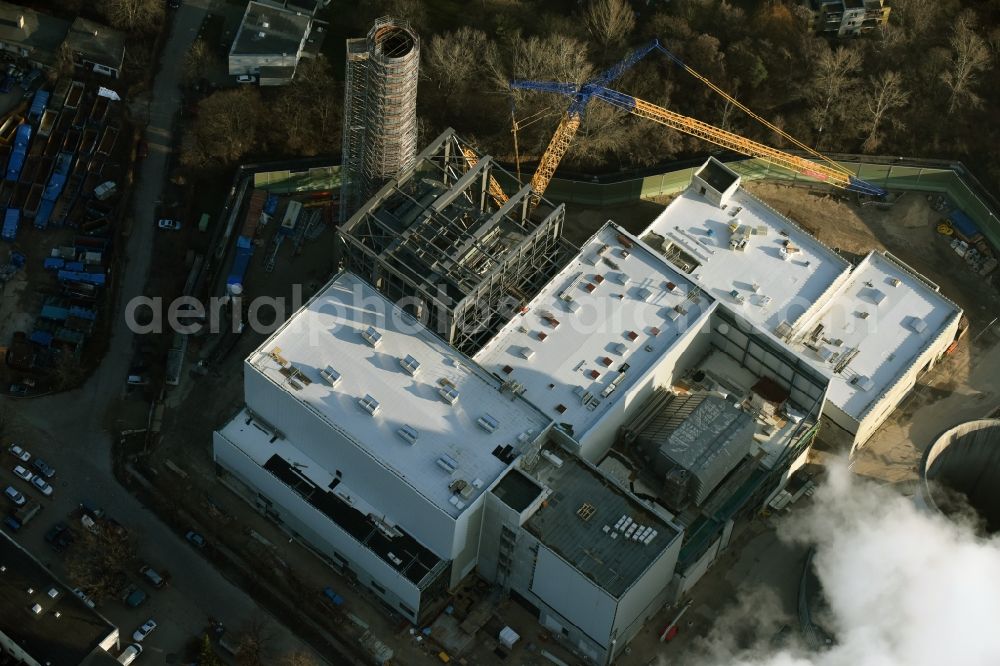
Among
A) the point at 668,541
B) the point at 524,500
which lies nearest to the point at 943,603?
the point at 668,541

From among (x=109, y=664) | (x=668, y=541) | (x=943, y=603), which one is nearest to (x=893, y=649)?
(x=943, y=603)

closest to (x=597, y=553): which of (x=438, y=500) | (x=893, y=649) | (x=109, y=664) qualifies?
(x=438, y=500)

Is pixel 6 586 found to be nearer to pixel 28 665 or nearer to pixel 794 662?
pixel 28 665

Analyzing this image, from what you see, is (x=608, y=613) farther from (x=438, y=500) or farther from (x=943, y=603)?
(x=943, y=603)

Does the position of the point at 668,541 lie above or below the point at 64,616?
above

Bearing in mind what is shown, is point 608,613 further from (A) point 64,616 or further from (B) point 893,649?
(A) point 64,616
